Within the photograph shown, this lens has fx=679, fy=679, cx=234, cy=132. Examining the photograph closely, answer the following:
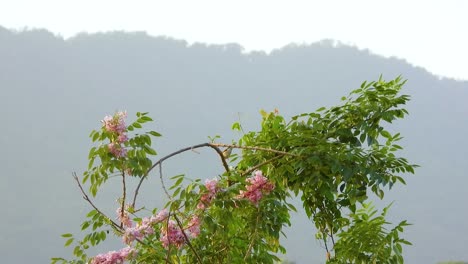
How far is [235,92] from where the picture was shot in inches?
4358

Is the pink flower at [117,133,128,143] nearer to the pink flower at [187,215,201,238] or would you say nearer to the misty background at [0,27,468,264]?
the pink flower at [187,215,201,238]

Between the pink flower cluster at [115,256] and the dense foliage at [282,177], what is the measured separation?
13 centimetres

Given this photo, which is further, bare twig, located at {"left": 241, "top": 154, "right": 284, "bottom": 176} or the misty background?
the misty background

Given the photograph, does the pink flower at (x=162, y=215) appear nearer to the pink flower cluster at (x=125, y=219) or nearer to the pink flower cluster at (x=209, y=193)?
the pink flower cluster at (x=209, y=193)

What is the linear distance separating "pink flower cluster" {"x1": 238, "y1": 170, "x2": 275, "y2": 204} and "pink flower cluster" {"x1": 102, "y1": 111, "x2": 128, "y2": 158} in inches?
24.4

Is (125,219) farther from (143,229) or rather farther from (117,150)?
(117,150)

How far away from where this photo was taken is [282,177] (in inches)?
129

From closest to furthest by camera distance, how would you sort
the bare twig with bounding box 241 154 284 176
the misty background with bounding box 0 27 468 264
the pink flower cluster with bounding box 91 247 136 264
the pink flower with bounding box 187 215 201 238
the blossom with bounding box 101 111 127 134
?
1. the pink flower cluster with bounding box 91 247 136 264
2. the pink flower with bounding box 187 215 201 238
3. the bare twig with bounding box 241 154 284 176
4. the blossom with bounding box 101 111 127 134
5. the misty background with bounding box 0 27 468 264

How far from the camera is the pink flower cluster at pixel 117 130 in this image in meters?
3.22

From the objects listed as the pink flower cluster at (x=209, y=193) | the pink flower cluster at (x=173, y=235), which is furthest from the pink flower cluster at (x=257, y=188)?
the pink flower cluster at (x=173, y=235)

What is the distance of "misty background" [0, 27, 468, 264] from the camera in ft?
257

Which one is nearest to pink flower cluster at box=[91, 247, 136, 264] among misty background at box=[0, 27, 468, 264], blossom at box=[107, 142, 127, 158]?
blossom at box=[107, 142, 127, 158]

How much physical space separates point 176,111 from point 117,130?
100.0m

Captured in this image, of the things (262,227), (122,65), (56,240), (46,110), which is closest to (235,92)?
(122,65)
